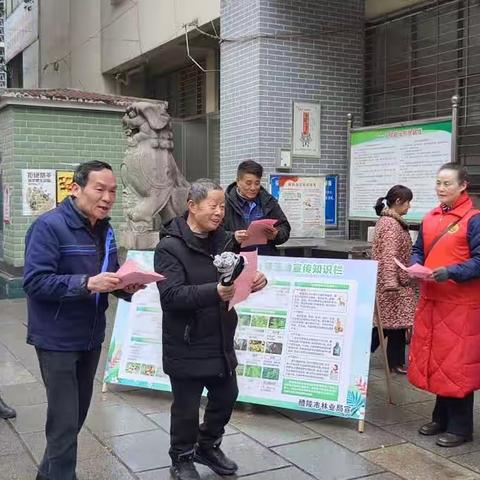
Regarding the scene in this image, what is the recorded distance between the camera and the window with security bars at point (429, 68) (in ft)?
24.9

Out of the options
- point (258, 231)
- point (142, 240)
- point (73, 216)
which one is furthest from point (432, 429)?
point (142, 240)

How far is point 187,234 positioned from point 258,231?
4.25 feet

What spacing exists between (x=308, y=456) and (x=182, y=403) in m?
1.02

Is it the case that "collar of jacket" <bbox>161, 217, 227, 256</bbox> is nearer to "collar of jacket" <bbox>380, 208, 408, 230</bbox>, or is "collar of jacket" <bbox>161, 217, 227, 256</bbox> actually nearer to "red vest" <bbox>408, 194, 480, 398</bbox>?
"red vest" <bbox>408, 194, 480, 398</bbox>

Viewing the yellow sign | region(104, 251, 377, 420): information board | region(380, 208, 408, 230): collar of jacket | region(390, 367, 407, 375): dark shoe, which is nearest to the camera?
region(104, 251, 377, 420): information board

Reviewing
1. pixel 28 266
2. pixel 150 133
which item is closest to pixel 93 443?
pixel 28 266

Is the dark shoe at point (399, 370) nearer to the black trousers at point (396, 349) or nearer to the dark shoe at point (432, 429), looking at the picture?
the black trousers at point (396, 349)

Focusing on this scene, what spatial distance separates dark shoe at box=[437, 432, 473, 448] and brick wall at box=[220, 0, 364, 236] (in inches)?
189

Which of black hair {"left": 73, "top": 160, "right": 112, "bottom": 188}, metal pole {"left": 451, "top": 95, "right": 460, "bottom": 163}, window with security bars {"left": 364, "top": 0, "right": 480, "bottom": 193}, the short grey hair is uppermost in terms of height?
window with security bars {"left": 364, "top": 0, "right": 480, "bottom": 193}

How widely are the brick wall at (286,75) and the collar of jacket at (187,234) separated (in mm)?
5046

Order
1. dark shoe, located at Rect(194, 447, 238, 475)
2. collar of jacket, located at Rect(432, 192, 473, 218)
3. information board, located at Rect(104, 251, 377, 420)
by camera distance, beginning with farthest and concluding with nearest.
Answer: information board, located at Rect(104, 251, 377, 420)
collar of jacket, located at Rect(432, 192, 473, 218)
dark shoe, located at Rect(194, 447, 238, 475)

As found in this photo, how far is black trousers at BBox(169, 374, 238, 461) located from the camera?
3.51 meters

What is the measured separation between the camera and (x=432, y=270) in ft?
13.5

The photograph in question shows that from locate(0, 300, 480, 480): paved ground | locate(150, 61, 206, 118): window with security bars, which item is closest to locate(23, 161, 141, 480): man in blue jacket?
locate(0, 300, 480, 480): paved ground
